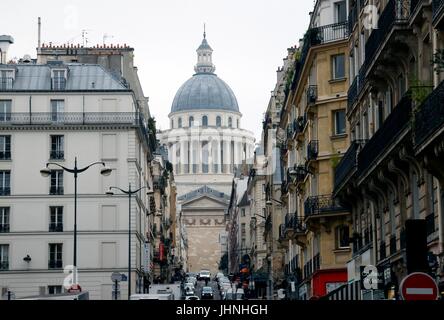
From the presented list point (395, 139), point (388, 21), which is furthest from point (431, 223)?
point (388, 21)

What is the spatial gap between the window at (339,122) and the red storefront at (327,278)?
625 centimetres

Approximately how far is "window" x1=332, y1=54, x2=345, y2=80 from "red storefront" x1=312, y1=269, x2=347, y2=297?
8.69 m

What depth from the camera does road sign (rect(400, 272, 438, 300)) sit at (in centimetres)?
961

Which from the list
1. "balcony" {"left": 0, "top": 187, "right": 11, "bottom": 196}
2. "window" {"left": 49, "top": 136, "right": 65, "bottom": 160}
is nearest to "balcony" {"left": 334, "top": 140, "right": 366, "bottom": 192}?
"balcony" {"left": 0, "top": 187, "right": 11, "bottom": 196}

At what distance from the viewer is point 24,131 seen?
86438 mm

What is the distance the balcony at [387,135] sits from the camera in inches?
1019

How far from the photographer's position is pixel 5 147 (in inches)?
3408

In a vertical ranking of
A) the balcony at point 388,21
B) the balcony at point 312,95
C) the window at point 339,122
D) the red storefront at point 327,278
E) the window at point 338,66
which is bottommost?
the red storefront at point 327,278

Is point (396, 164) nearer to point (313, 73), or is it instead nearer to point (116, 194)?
point (313, 73)

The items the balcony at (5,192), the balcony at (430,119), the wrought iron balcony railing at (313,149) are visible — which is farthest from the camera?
the balcony at (5,192)

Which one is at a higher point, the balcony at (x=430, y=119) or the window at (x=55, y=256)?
the window at (x=55, y=256)

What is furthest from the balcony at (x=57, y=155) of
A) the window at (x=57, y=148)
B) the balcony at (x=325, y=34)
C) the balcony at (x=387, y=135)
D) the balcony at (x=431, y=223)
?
the balcony at (x=431, y=223)

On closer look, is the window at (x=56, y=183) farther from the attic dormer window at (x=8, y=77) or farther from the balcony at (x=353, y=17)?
the balcony at (x=353, y=17)

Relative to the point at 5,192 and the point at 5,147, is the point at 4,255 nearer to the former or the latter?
the point at 5,192
